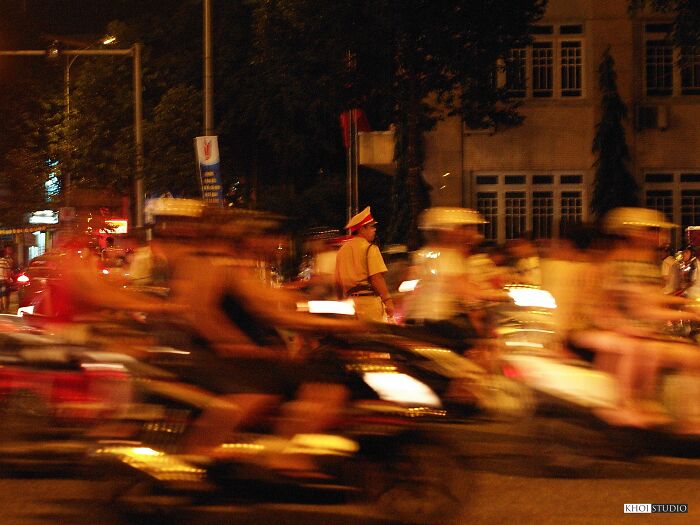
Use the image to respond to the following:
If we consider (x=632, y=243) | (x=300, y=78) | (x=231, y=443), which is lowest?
(x=231, y=443)

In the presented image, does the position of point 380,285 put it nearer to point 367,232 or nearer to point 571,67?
point 367,232

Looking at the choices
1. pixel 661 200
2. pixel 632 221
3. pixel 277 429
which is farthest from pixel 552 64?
pixel 277 429

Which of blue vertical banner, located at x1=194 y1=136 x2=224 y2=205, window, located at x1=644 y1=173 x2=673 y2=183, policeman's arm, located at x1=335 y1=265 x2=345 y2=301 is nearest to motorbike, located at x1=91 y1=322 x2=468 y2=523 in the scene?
policeman's arm, located at x1=335 y1=265 x2=345 y2=301

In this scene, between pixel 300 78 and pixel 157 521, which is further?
pixel 300 78

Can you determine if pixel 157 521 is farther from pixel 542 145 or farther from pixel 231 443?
pixel 542 145

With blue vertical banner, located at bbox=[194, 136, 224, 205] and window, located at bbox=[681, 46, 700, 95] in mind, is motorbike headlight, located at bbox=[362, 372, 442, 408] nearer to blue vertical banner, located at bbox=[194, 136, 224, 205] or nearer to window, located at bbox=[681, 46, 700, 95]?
blue vertical banner, located at bbox=[194, 136, 224, 205]

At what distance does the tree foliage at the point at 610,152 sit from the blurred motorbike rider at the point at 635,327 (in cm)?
2295

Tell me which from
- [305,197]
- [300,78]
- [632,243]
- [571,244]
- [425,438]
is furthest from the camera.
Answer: [305,197]

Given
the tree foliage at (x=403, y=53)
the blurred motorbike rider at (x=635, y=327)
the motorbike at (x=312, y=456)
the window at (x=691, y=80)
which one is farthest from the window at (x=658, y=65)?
the motorbike at (x=312, y=456)

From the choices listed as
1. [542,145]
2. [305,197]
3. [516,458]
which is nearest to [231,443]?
Result: [516,458]

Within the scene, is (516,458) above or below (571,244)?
below

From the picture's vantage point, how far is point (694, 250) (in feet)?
65.5

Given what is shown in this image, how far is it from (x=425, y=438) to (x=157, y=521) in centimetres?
143

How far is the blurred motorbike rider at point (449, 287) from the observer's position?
396 inches
